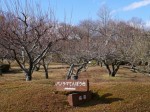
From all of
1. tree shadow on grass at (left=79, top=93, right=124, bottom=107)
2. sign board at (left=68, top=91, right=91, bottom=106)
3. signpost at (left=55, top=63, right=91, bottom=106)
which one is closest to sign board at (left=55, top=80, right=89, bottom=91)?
signpost at (left=55, top=63, right=91, bottom=106)

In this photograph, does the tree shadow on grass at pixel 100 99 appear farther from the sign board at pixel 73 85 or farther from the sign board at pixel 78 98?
the sign board at pixel 73 85

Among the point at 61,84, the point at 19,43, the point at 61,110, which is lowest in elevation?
the point at 61,110

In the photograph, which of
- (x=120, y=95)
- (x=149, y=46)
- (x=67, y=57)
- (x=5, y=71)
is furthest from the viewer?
(x=5, y=71)

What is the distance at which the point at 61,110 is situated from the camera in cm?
900

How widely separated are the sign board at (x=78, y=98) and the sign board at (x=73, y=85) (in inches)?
7.8

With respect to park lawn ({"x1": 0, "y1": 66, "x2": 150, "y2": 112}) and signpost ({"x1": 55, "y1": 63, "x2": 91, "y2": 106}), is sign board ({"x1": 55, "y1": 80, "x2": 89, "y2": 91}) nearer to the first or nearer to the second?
signpost ({"x1": 55, "y1": 63, "x2": 91, "y2": 106})

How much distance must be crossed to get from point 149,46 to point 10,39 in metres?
7.81

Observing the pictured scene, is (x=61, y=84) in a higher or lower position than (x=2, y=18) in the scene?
lower

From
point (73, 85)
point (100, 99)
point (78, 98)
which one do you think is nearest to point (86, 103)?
point (78, 98)

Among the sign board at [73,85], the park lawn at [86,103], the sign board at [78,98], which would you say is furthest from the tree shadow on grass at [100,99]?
the sign board at [73,85]

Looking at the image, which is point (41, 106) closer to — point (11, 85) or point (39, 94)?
point (39, 94)

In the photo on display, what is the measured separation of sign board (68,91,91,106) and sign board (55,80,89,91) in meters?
0.20

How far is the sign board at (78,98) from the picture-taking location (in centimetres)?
926

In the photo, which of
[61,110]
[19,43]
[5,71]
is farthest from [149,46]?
[5,71]
